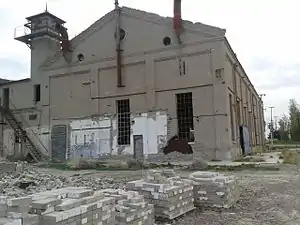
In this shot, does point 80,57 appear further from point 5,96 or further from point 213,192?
point 213,192

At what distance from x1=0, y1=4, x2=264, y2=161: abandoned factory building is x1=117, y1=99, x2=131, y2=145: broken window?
0.07m

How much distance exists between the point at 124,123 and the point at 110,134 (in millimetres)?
1352

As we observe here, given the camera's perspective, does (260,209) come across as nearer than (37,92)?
Yes

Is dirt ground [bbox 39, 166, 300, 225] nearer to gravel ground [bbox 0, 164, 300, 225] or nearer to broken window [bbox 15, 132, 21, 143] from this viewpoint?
gravel ground [bbox 0, 164, 300, 225]

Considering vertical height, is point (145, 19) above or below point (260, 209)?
above

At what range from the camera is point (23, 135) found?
94.6 feet

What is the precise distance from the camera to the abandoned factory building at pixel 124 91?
904 inches

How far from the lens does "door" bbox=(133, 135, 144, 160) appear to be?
2444cm

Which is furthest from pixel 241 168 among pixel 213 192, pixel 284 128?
pixel 284 128

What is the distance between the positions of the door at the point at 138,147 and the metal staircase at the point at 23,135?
8.24m

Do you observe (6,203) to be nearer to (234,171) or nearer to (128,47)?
(234,171)

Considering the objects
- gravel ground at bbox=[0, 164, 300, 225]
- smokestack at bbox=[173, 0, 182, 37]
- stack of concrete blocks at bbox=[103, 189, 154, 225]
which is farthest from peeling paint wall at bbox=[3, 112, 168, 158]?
stack of concrete blocks at bbox=[103, 189, 154, 225]

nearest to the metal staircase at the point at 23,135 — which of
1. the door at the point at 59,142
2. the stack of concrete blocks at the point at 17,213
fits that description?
the door at the point at 59,142

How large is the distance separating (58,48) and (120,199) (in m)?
25.9
